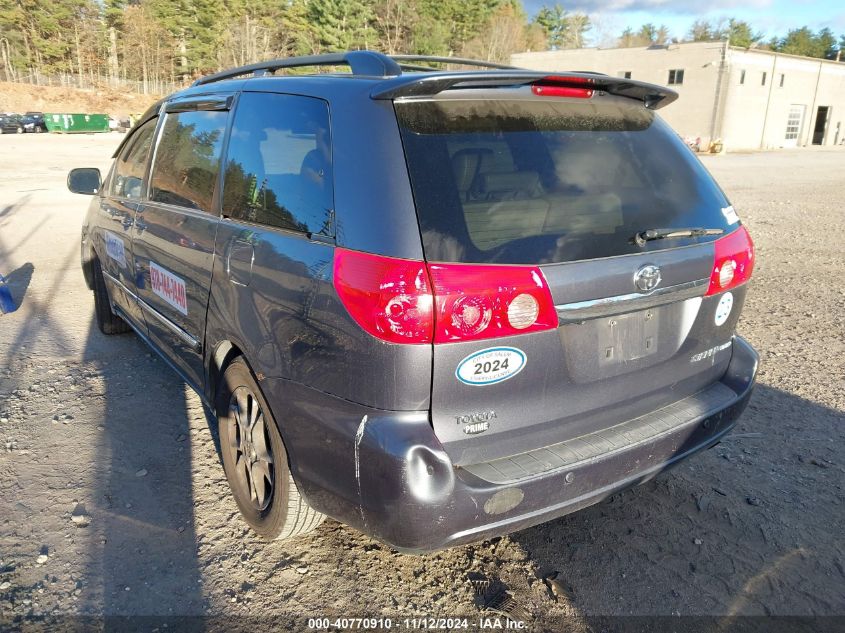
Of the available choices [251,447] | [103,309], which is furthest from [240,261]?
[103,309]

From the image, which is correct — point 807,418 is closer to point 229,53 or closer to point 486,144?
point 486,144

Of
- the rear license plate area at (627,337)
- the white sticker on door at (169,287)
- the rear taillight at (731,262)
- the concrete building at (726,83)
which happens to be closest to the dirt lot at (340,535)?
the white sticker on door at (169,287)

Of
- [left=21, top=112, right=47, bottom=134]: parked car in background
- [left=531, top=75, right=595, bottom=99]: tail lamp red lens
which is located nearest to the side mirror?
[left=531, top=75, right=595, bottom=99]: tail lamp red lens

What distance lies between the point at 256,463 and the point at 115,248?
242cm

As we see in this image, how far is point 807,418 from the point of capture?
402 centimetres

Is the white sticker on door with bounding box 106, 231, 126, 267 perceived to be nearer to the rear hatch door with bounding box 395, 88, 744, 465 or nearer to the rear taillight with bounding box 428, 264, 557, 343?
the rear hatch door with bounding box 395, 88, 744, 465

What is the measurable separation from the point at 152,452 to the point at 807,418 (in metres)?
3.87

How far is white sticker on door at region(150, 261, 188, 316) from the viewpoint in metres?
3.28

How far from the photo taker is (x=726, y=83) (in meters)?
47.9

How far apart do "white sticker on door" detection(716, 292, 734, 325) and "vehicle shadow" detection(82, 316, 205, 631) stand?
7.71ft

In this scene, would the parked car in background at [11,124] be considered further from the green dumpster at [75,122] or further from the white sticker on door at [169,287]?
the white sticker on door at [169,287]

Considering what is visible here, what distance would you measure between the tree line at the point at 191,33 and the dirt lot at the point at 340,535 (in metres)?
72.8

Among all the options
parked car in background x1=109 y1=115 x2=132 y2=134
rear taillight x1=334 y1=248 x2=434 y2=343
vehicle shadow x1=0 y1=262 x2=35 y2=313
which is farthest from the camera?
parked car in background x1=109 y1=115 x2=132 y2=134

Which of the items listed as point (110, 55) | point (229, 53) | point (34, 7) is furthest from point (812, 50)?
point (34, 7)
